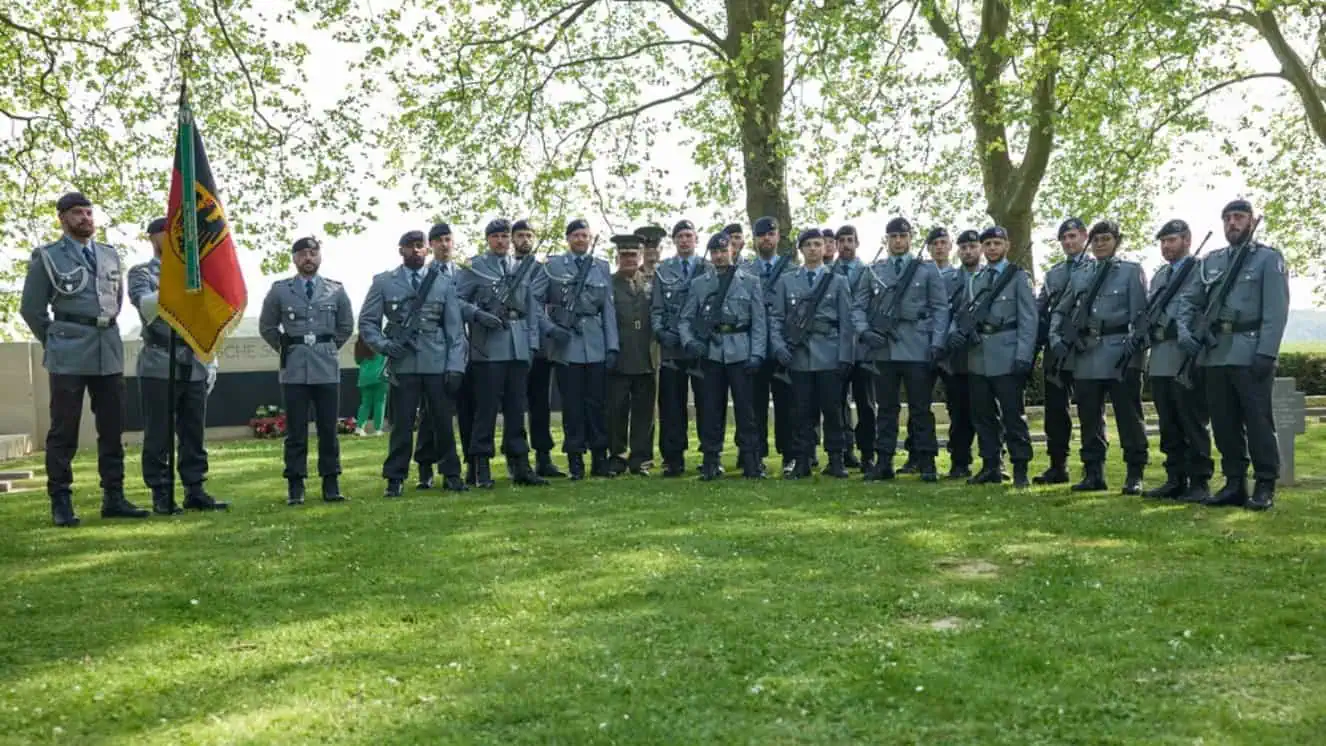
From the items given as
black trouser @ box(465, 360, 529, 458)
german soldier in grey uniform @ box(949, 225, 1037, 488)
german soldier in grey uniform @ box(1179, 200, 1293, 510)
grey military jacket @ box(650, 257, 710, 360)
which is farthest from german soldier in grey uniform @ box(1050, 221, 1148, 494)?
black trouser @ box(465, 360, 529, 458)

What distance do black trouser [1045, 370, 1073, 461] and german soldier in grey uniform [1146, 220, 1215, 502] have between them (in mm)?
796

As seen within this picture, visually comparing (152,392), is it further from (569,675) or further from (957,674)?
(957,674)

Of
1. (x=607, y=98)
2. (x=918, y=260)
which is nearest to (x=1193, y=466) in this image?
(x=918, y=260)

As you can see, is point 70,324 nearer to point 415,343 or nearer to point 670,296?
point 415,343

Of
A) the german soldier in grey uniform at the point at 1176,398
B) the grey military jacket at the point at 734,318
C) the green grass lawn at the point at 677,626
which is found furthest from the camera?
the grey military jacket at the point at 734,318

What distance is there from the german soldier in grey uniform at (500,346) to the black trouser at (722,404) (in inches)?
56.4

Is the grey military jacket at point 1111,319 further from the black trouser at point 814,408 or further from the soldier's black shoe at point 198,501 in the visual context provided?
the soldier's black shoe at point 198,501

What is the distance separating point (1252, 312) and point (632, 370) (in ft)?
16.0

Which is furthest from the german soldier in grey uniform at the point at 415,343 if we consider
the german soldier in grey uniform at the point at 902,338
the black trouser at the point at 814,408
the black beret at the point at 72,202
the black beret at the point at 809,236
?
the german soldier in grey uniform at the point at 902,338

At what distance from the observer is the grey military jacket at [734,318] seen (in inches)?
432

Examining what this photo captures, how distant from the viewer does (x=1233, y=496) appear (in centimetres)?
907

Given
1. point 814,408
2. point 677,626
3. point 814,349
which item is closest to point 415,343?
point 814,349

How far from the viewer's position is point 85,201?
9.02 metres

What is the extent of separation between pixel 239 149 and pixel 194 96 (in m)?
0.97
